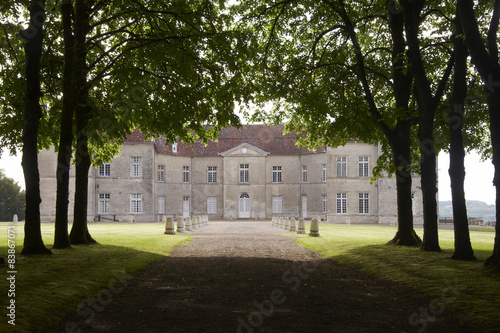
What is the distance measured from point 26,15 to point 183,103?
Result: 8.14 meters

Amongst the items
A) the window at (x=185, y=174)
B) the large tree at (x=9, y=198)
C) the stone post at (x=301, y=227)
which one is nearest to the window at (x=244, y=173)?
the window at (x=185, y=174)

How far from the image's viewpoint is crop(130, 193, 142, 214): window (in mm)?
47469

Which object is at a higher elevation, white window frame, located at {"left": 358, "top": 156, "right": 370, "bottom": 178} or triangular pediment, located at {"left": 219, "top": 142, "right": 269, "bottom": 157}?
triangular pediment, located at {"left": 219, "top": 142, "right": 269, "bottom": 157}

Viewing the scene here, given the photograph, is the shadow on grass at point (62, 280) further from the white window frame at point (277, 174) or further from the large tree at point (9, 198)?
the white window frame at point (277, 174)

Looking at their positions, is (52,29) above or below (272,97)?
above

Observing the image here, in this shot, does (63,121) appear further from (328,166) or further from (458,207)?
(328,166)

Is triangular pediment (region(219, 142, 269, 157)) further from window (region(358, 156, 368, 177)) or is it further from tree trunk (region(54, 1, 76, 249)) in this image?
tree trunk (region(54, 1, 76, 249))

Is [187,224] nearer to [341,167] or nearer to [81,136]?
[81,136]

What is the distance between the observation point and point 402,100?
1573 cm

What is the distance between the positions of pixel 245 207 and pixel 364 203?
14.7 m

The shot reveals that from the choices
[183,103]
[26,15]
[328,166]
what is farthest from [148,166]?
[183,103]

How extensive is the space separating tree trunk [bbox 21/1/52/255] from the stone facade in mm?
35641

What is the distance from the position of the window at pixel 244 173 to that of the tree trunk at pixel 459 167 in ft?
138

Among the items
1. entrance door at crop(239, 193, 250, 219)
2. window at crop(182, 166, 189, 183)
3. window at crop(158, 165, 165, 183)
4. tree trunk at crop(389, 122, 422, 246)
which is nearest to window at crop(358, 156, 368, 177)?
entrance door at crop(239, 193, 250, 219)
